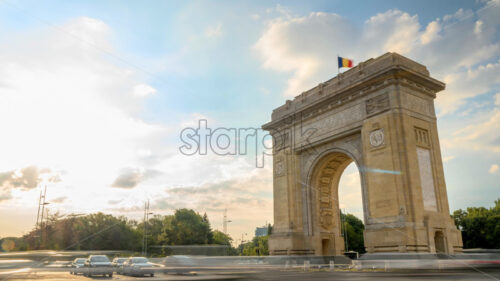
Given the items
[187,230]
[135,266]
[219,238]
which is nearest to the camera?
[135,266]

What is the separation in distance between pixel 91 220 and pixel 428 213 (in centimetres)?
5826

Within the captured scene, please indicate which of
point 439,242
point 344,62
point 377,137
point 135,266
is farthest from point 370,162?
point 135,266

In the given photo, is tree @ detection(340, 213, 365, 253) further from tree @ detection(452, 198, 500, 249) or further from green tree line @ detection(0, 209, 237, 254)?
green tree line @ detection(0, 209, 237, 254)

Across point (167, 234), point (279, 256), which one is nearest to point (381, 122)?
point (279, 256)

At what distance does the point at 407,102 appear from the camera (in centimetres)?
2584

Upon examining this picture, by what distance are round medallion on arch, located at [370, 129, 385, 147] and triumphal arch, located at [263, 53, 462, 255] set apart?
0.25 ft

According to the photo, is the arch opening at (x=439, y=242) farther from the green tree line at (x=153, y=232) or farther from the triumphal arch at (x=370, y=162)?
the green tree line at (x=153, y=232)

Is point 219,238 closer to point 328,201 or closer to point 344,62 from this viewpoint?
point 328,201

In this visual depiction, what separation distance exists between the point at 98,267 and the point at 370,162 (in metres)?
20.0

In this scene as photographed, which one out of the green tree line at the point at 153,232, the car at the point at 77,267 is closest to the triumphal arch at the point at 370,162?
the car at the point at 77,267

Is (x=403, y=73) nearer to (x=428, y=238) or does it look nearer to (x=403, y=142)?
(x=403, y=142)

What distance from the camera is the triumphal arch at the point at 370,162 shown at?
2411 cm

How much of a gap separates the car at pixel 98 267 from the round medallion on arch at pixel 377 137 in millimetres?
19869

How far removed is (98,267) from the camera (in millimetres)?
19656
